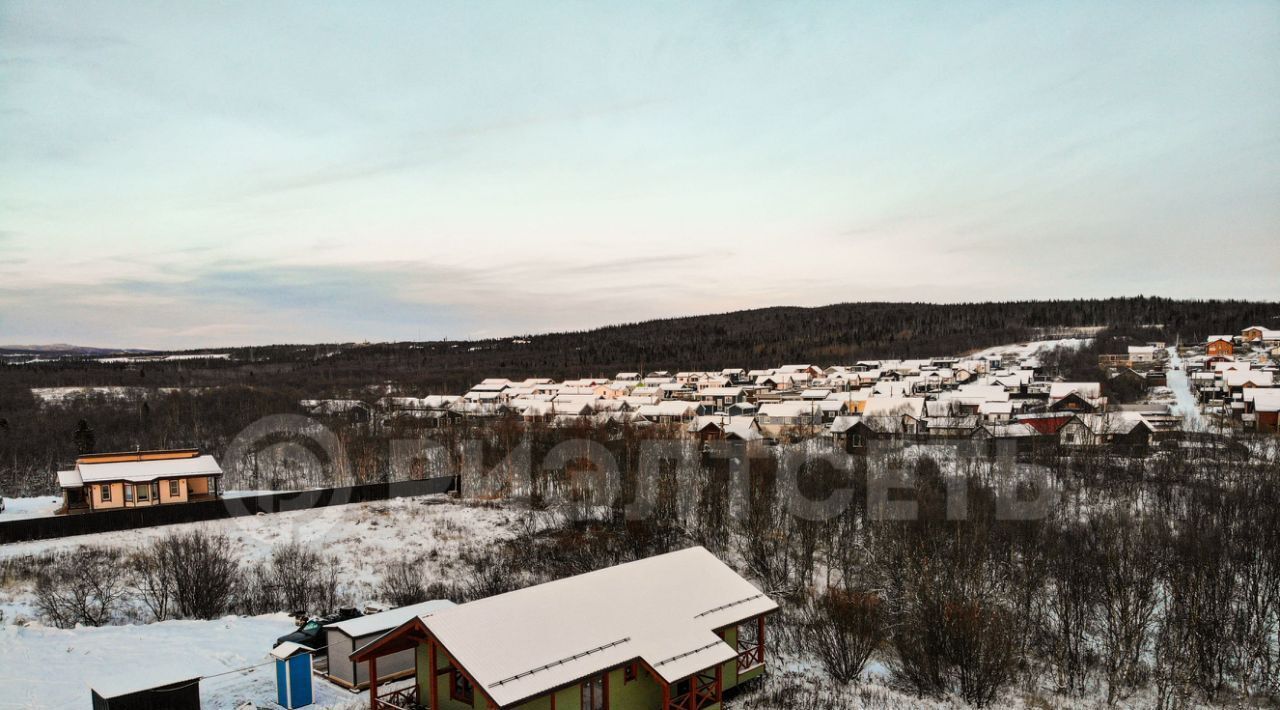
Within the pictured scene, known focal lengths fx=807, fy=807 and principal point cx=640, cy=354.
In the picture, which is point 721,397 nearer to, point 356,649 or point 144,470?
point 144,470

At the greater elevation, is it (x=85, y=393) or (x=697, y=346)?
(x=697, y=346)

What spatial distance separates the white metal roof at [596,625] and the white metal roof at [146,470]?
2651cm

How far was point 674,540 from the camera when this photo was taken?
33.9 metres

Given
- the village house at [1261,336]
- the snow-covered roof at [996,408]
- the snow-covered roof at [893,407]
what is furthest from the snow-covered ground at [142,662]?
the village house at [1261,336]

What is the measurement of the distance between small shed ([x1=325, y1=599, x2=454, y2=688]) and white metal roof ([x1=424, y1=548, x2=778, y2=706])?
3232mm

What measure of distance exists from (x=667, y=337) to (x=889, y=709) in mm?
152601

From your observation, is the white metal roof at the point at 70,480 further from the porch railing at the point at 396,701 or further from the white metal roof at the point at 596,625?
the white metal roof at the point at 596,625

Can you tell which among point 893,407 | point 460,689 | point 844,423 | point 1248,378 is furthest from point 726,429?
point 460,689

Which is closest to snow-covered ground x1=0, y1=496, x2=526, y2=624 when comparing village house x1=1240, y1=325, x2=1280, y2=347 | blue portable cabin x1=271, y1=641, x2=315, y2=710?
blue portable cabin x1=271, y1=641, x2=315, y2=710

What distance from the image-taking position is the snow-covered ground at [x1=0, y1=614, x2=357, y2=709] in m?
15.2

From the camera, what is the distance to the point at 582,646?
45.6ft

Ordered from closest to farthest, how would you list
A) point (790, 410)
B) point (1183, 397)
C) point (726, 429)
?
point (726, 429) < point (1183, 397) < point (790, 410)

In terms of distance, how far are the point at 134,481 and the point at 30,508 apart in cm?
608

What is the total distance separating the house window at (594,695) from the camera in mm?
14216
